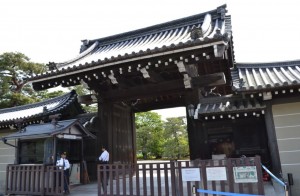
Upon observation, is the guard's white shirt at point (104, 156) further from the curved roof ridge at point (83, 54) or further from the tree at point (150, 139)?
the tree at point (150, 139)

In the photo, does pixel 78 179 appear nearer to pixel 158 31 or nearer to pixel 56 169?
pixel 56 169

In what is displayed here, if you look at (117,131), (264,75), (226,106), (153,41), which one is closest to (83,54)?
(153,41)

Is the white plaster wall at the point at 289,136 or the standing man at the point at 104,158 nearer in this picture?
the white plaster wall at the point at 289,136

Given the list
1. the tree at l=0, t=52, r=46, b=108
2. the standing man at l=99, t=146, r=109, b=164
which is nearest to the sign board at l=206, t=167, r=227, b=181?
the standing man at l=99, t=146, r=109, b=164

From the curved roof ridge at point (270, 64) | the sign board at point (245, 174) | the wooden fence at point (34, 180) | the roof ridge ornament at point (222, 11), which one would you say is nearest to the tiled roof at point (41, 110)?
the wooden fence at point (34, 180)

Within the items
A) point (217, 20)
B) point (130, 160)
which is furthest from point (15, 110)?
point (217, 20)

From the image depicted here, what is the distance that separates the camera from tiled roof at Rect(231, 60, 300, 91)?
7.34 m

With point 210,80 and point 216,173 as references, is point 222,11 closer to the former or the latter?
point 210,80

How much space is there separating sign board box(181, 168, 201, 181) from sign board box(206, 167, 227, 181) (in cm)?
23

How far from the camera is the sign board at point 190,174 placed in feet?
19.2

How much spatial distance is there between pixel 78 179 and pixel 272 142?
7.05 metres

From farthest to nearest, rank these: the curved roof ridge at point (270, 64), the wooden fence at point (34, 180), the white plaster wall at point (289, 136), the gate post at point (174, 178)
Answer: the curved roof ridge at point (270, 64) → the wooden fence at point (34, 180) → the white plaster wall at point (289, 136) → the gate post at point (174, 178)

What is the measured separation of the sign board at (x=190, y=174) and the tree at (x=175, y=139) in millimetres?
20905

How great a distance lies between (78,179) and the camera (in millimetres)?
9703
